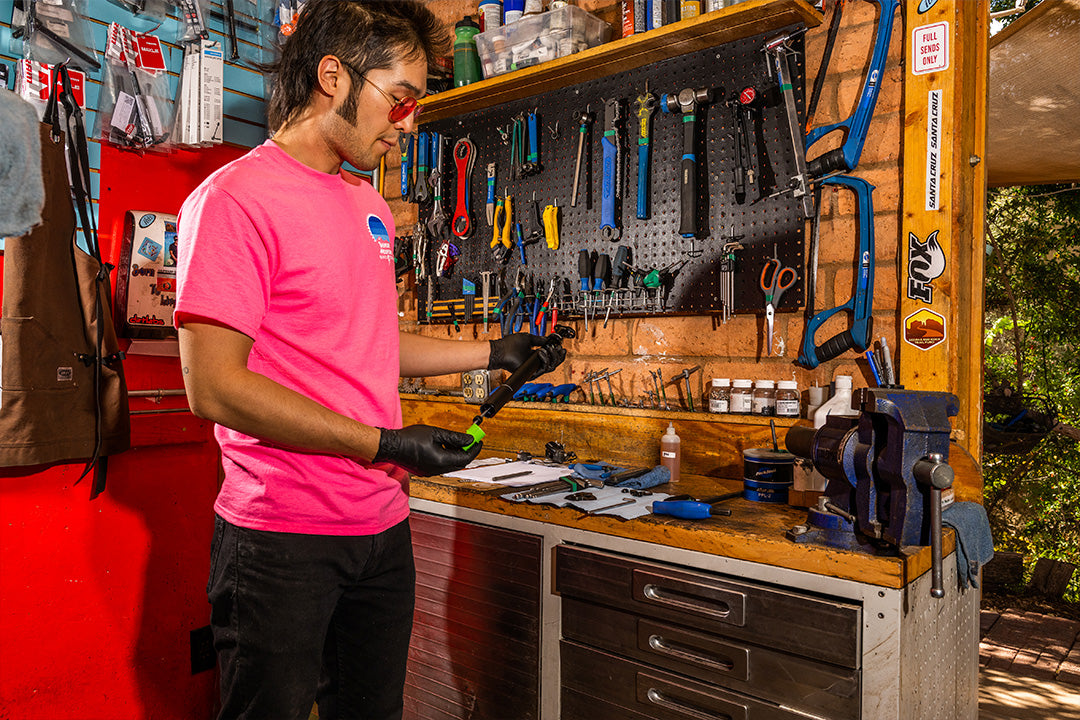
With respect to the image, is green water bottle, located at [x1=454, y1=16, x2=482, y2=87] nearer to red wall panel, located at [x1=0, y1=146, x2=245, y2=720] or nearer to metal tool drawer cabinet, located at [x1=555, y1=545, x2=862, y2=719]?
red wall panel, located at [x1=0, y1=146, x2=245, y2=720]

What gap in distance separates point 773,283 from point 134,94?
2.05 metres

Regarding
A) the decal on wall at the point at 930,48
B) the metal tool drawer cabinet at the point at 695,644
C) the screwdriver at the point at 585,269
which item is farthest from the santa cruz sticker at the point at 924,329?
the screwdriver at the point at 585,269

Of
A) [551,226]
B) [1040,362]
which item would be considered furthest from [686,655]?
[1040,362]

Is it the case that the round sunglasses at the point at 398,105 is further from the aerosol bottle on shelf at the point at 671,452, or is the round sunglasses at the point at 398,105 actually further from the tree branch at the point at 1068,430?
the tree branch at the point at 1068,430

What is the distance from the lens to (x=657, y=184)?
2215mm

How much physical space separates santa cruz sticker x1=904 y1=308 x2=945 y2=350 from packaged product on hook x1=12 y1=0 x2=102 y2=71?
248 centimetres

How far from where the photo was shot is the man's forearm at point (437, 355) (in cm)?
158

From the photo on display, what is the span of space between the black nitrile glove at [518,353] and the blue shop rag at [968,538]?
93 centimetres

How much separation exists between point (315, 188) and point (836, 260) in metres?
1.44

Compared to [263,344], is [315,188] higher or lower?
higher

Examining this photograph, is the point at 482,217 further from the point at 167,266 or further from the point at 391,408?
the point at 391,408

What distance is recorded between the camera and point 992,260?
447 centimetres

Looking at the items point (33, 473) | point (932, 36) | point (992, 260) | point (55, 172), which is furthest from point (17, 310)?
point (992, 260)

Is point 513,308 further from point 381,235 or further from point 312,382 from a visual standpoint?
point 312,382
